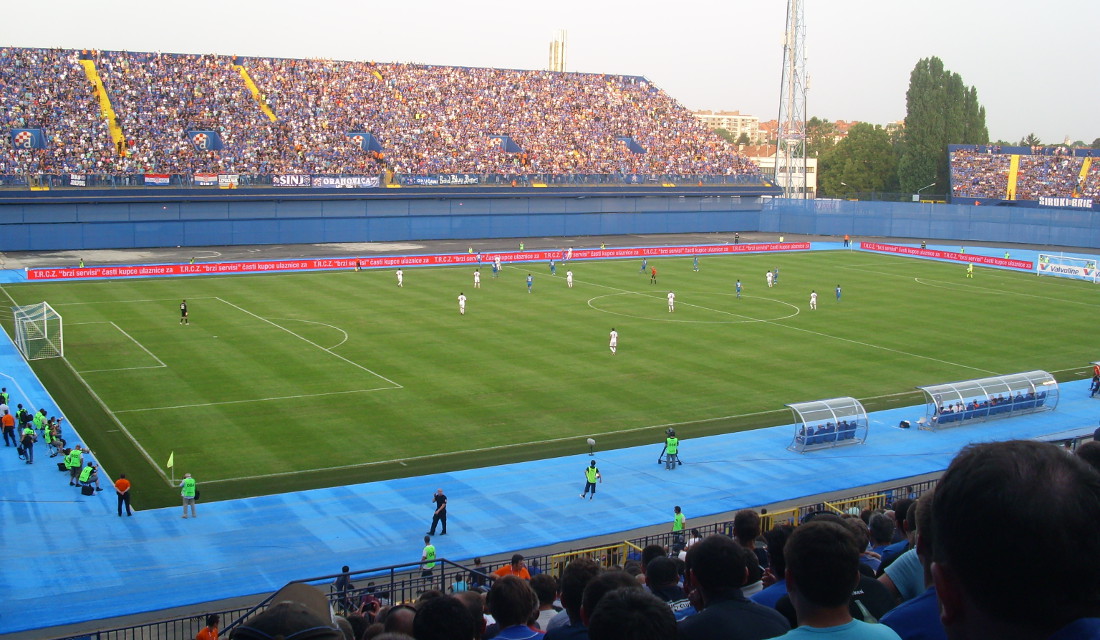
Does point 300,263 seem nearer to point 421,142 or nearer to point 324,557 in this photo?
point 421,142

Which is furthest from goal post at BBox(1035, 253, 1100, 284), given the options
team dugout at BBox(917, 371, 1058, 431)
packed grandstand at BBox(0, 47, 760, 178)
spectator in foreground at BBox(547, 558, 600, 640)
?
spectator in foreground at BBox(547, 558, 600, 640)

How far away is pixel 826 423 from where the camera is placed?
31.9 metres

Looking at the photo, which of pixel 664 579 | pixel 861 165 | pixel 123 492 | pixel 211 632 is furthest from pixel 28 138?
pixel 861 165

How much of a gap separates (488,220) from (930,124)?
5536cm

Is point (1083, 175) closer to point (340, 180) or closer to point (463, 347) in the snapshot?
point (340, 180)

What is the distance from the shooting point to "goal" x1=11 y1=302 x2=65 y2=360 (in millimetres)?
43094

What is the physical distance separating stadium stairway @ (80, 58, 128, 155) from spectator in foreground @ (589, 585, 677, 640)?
83.9 m

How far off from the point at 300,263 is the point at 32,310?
23.5m

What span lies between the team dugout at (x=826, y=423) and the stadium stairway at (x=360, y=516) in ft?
1.44

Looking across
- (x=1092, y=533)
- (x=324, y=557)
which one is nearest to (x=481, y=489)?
(x=324, y=557)

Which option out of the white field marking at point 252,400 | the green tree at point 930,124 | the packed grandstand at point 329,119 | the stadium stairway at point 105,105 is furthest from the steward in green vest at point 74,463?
the green tree at point 930,124

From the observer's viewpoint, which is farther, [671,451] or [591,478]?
[671,451]

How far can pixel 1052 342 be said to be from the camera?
49.3m

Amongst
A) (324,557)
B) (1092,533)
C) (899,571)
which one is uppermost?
(1092,533)
